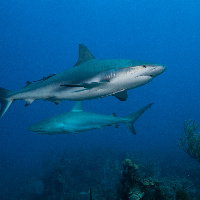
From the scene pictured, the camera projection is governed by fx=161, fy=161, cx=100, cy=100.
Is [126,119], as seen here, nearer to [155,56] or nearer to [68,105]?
[68,105]

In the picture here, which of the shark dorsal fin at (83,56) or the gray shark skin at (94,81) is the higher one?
the shark dorsal fin at (83,56)

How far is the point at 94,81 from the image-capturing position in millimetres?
3037

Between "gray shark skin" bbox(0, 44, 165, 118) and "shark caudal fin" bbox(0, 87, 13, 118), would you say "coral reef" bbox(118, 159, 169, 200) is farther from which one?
"shark caudal fin" bbox(0, 87, 13, 118)

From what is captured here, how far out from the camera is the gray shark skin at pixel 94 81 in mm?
2689

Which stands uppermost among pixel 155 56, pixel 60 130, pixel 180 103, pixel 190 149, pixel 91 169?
pixel 155 56

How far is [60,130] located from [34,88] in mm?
3089

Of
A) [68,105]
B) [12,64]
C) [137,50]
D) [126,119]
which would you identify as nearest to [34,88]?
[126,119]

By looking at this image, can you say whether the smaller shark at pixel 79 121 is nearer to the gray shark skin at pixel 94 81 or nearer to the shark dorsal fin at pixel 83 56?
the gray shark skin at pixel 94 81

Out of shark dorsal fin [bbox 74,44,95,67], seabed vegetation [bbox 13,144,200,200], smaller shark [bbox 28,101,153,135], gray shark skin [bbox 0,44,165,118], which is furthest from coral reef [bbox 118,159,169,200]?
shark dorsal fin [bbox 74,44,95,67]

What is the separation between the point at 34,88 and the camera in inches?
154

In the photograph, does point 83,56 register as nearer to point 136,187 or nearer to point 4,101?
point 4,101

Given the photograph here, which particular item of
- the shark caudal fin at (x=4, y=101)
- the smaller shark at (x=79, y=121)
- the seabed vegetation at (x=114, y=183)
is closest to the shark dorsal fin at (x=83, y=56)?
the shark caudal fin at (x=4, y=101)

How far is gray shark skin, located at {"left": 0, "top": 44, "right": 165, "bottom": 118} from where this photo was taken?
106 inches

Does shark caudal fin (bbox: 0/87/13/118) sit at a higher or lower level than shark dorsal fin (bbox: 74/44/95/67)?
lower
